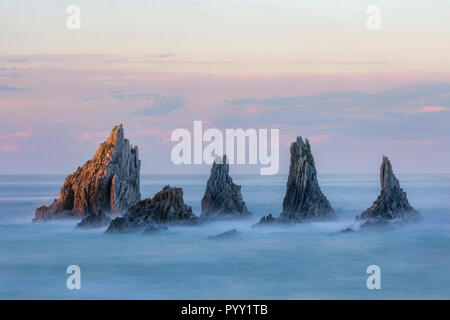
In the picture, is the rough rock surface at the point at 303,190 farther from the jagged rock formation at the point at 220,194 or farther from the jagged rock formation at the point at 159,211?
the jagged rock formation at the point at 159,211

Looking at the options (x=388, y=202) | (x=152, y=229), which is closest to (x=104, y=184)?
(x=152, y=229)

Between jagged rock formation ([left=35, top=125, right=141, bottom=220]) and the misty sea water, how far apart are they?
212 centimetres

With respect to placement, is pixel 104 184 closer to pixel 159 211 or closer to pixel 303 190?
pixel 159 211

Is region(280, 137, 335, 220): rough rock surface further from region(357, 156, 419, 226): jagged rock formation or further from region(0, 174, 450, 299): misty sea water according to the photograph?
region(357, 156, 419, 226): jagged rock formation

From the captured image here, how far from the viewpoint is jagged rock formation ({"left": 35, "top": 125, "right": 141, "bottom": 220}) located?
5478 centimetres

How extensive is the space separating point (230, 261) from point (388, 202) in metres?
13.2

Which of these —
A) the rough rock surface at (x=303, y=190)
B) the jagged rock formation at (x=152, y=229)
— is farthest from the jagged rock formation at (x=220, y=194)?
the jagged rock formation at (x=152, y=229)

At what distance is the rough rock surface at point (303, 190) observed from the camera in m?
51.2

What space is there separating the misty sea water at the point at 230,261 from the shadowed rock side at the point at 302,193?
35.3 inches

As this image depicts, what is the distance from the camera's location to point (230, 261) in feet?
→ 140

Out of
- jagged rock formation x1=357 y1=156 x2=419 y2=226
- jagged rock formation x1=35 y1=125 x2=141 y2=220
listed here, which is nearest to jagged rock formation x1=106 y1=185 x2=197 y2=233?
jagged rock formation x1=35 y1=125 x2=141 y2=220
